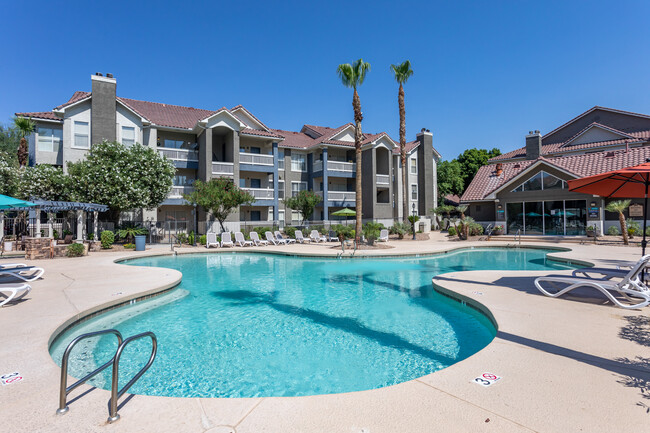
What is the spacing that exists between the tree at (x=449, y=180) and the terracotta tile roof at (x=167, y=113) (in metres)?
36.3

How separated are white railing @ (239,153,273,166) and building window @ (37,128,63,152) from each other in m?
12.9

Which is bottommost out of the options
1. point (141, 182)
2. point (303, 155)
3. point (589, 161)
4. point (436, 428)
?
point (436, 428)

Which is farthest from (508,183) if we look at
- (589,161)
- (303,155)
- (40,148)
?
(40,148)

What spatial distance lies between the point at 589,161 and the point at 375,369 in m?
A: 30.5

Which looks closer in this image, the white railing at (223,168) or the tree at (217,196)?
the tree at (217,196)

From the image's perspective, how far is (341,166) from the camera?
3366 centimetres

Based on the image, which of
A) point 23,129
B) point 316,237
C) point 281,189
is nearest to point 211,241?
point 316,237

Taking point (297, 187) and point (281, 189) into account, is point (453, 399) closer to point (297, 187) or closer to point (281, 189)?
point (281, 189)

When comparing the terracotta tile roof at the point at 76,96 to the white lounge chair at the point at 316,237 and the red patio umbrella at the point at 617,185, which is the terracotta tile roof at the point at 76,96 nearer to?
the white lounge chair at the point at 316,237

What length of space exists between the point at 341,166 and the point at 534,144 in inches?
769

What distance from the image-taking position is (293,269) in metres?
15.0

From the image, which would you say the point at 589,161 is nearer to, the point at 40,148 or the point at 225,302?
the point at 225,302

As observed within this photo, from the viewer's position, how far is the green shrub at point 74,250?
690 inches

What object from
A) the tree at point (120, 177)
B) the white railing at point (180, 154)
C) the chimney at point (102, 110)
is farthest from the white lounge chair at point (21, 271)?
the white railing at point (180, 154)
